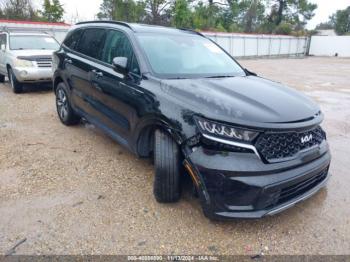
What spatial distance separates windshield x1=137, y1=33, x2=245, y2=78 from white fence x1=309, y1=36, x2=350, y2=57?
1528 inches

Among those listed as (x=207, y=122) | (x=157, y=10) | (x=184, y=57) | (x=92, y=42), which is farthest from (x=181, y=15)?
(x=207, y=122)

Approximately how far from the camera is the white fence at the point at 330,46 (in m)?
36.4

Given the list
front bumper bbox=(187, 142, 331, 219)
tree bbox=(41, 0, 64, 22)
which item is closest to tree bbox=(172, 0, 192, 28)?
tree bbox=(41, 0, 64, 22)

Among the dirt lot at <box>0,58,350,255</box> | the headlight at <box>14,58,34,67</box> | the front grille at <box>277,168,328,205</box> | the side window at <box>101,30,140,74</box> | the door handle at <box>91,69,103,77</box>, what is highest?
the side window at <box>101,30,140,74</box>

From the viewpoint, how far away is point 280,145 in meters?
2.53

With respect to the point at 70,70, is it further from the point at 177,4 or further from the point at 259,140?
the point at 177,4

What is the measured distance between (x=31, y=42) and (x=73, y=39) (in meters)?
4.86

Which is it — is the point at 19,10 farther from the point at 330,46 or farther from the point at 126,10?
the point at 330,46

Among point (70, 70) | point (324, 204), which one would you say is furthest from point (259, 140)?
point (70, 70)

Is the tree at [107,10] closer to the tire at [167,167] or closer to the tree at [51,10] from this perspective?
the tree at [51,10]

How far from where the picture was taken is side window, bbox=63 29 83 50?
4.99m

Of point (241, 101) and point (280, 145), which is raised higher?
point (241, 101)

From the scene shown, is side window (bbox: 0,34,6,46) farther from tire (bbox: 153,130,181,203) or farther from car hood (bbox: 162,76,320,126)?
tire (bbox: 153,130,181,203)

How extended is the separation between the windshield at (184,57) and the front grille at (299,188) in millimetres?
1525
